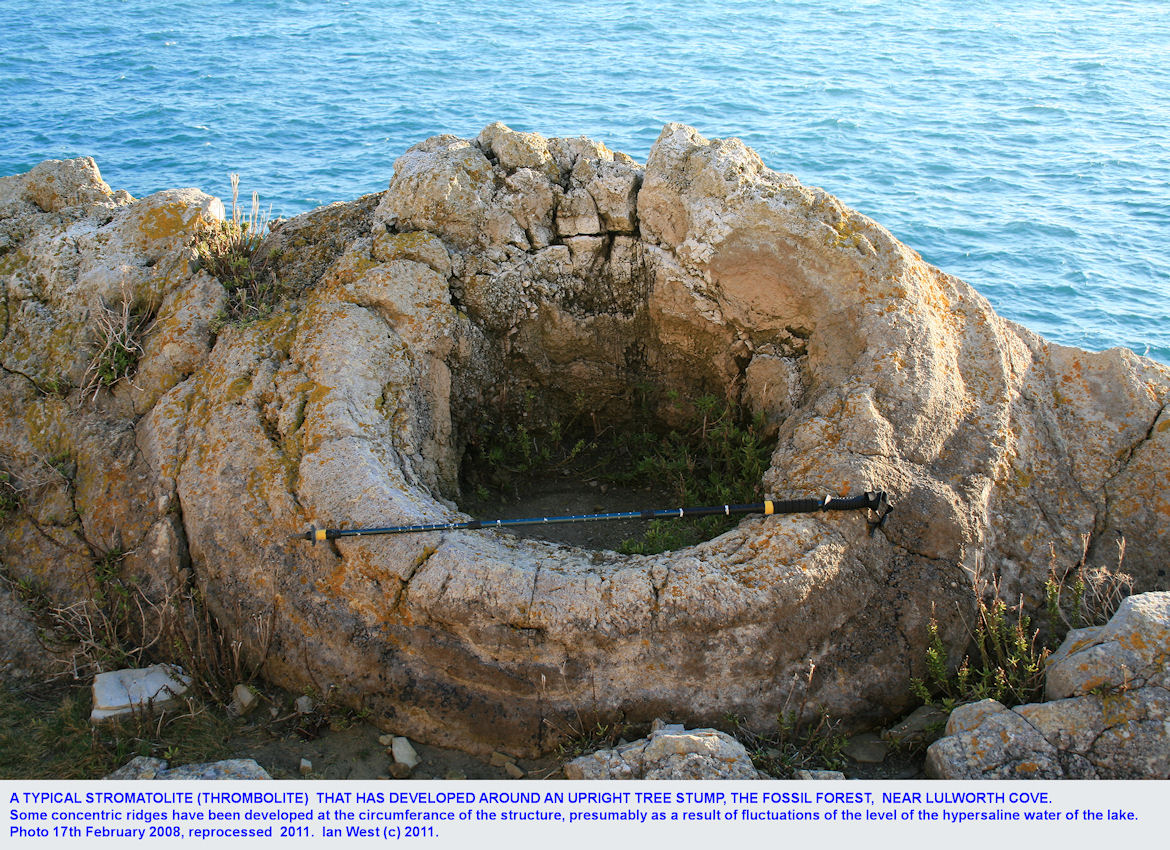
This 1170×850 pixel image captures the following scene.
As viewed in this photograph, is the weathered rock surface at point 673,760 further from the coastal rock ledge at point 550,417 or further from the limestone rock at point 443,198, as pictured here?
the limestone rock at point 443,198

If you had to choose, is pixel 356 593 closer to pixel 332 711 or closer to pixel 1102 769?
pixel 332 711

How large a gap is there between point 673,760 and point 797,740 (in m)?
0.78

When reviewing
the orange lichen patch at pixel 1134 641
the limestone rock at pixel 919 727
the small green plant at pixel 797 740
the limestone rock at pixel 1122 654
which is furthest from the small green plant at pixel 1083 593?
the small green plant at pixel 797 740

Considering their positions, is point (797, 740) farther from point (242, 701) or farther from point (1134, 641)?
point (242, 701)

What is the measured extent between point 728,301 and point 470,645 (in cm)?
286

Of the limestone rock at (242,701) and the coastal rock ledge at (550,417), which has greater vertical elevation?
the coastal rock ledge at (550,417)

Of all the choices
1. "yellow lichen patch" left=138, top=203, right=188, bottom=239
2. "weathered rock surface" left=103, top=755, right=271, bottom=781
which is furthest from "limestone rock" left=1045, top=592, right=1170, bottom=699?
"yellow lichen patch" left=138, top=203, right=188, bottom=239

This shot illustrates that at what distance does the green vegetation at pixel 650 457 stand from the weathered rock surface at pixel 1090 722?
186cm

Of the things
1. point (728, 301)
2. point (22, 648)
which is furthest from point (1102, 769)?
point (22, 648)

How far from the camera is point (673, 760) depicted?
4125 mm

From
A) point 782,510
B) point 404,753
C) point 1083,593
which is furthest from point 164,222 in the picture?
point 1083,593

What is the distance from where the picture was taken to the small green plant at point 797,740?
4332 millimetres

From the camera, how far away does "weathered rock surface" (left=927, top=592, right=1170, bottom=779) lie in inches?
157
